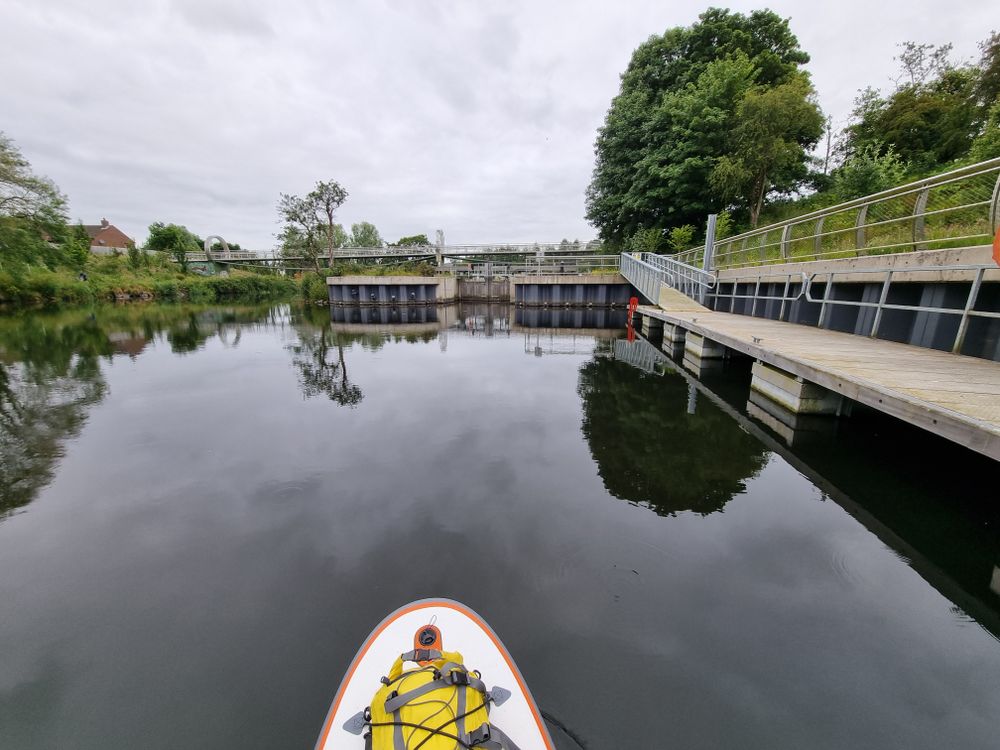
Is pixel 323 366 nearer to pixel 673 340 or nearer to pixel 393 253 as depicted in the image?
pixel 673 340

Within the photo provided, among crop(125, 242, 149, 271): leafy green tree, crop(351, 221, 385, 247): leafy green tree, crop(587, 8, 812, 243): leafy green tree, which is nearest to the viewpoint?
crop(587, 8, 812, 243): leafy green tree

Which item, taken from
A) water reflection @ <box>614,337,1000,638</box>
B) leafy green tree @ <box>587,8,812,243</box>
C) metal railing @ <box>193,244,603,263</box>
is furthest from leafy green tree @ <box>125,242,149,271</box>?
water reflection @ <box>614,337,1000,638</box>

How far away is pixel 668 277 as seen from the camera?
671 inches

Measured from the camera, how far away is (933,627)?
8.54 feet

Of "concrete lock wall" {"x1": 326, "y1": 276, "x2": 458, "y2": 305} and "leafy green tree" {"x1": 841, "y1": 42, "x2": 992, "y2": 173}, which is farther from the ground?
"leafy green tree" {"x1": 841, "y1": 42, "x2": 992, "y2": 173}

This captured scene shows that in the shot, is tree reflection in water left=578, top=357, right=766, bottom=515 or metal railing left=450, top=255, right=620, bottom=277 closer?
tree reflection in water left=578, top=357, right=766, bottom=515

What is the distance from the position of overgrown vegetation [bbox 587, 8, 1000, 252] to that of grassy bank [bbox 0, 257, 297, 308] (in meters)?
37.6

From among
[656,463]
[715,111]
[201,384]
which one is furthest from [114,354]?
[715,111]

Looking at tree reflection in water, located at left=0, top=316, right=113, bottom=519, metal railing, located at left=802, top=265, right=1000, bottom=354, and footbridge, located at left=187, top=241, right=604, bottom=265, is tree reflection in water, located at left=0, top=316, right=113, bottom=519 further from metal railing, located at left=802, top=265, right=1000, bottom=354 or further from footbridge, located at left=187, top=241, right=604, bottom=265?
footbridge, located at left=187, top=241, right=604, bottom=265

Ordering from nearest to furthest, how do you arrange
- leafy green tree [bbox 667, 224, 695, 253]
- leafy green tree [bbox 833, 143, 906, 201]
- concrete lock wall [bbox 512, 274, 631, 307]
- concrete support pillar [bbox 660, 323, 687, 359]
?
concrete support pillar [bbox 660, 323, 687, 359]
leafy green tree [bbox 833, 143, 906, 201]
leafy green tree [bbox 667, 224, 695, 253]
concrete lock wall [bbox 512, 274, 631, 307]

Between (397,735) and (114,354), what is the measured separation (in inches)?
645

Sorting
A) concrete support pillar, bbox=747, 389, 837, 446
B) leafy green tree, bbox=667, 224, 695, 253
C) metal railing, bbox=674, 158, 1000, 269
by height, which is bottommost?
concrete support pillar, bbox=747, 389, 837, 446

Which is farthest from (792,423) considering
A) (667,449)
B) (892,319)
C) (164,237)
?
(164,237)

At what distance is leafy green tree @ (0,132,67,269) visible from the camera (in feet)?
78.6
